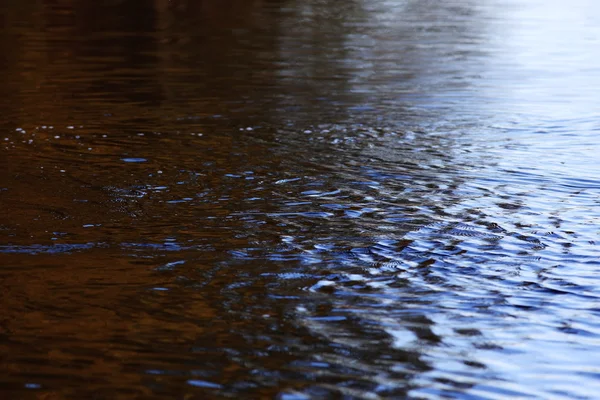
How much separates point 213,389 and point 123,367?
45cm

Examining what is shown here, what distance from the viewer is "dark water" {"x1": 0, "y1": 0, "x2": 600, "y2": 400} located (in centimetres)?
416

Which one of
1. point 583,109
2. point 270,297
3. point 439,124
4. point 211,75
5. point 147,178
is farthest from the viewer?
point 211,75

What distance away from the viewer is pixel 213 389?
12.9ft

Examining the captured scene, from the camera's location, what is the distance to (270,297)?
4.92 meters

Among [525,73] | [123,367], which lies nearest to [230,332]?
[123,367]

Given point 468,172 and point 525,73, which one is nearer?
point 468,172

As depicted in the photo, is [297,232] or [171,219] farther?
[171,219]

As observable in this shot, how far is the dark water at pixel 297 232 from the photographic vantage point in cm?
416

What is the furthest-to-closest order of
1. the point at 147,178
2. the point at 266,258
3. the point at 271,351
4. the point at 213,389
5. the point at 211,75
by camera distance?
the point at 211,75, the point at 147,178, the point at 266,258, the point at 271,351, the point at 213,389

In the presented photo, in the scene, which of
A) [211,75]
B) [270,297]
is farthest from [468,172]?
[211,75]

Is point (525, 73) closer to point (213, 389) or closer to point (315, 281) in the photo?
point (315, 281)

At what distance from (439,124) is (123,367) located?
239 inches

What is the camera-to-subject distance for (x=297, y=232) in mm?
5984

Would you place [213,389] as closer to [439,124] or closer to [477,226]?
[477,226]
